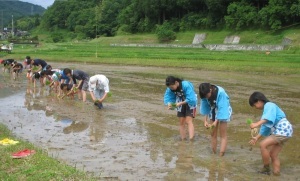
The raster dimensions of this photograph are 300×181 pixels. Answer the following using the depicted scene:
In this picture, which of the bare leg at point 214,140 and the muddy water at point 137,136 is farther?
the bare leg at point 214,140

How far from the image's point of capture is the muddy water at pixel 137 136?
7.15 metres

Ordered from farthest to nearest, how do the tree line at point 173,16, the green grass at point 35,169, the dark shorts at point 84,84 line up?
the tree line at point 173,16
the dark shorts at point 84,84
the green grass at point 35,169

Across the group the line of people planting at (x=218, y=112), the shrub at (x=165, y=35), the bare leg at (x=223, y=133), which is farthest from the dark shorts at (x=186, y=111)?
the shrub at (x=165, y=35)

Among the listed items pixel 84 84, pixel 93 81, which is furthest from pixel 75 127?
pixel 84 84

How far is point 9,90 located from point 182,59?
1654 centimetres

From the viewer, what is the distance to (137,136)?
9.84m

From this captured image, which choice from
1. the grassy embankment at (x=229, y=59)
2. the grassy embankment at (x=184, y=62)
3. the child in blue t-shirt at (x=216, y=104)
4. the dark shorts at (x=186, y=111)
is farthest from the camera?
the grassy embankment at (x=229, y=59)

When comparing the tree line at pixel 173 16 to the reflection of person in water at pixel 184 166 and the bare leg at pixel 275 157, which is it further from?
the bare leg at pixel 275 157

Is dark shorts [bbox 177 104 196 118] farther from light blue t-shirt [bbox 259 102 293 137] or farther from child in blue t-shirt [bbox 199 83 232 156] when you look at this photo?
light blue t-shirt [bbox 259 102 293 137]

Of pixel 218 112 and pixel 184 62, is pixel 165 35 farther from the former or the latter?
pixel 218 112

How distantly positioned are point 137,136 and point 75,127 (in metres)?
2.09

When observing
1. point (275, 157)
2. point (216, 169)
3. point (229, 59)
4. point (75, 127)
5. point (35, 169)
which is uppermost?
point (229, 59)

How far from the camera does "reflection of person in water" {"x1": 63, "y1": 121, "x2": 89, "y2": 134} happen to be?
10.5 meters

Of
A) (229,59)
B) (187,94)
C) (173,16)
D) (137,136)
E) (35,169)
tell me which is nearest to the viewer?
(35,169)
